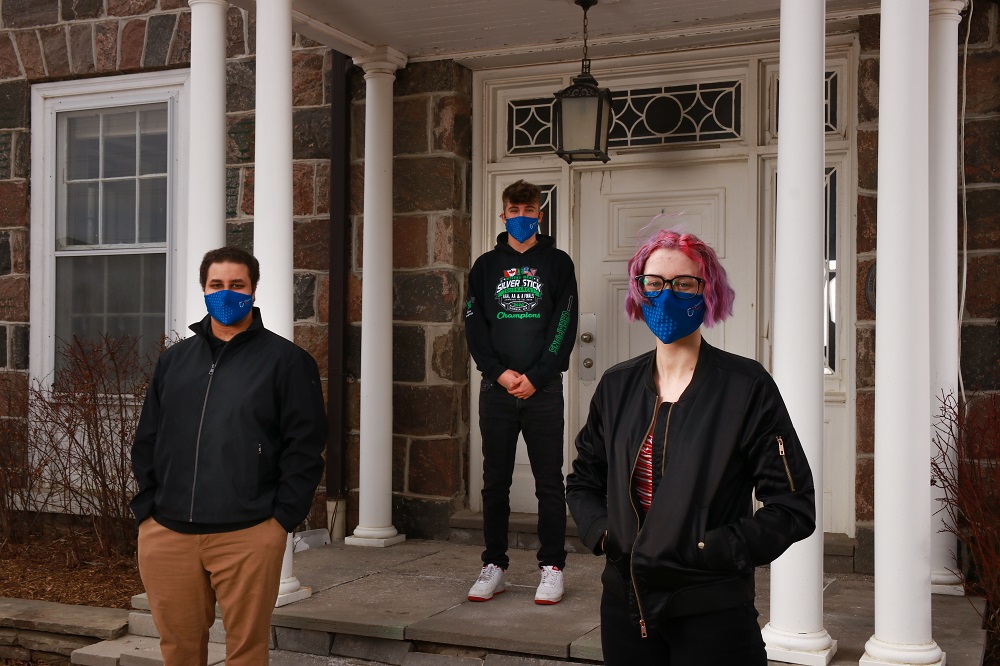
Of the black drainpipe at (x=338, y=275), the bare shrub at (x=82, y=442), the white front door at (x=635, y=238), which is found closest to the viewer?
the white front door at (x=635, y=238)

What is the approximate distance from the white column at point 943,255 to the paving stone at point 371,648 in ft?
8.68

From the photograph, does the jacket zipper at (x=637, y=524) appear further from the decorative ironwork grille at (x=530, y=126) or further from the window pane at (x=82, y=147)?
the window pane at (x=82, y=147)

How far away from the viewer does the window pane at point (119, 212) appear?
25.6 ft

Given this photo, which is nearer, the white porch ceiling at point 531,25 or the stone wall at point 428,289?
the white porch ceiling at point 531,25

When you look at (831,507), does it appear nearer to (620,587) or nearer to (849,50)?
(849,50)

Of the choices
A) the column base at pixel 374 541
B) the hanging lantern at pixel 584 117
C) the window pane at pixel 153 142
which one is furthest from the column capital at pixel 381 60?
the column base at pixel 374 541

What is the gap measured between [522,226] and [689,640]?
299cm

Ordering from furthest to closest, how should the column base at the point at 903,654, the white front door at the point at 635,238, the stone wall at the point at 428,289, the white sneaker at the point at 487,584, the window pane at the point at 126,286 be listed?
the window pane at the point at 126,286 → the stone wall at the point at 428,289 → the white front door at the point at 635,238 → the white sneaker at the point at 487,584 → the column base at the point at 903,654

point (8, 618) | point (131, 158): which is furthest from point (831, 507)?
point (131, 158)

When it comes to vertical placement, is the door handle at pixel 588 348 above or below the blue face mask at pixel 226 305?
below

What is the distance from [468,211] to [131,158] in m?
2.50

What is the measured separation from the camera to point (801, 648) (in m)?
4.27

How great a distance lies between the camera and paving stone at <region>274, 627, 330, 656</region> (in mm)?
4949

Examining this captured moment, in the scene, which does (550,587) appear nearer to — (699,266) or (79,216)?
(699,266)
